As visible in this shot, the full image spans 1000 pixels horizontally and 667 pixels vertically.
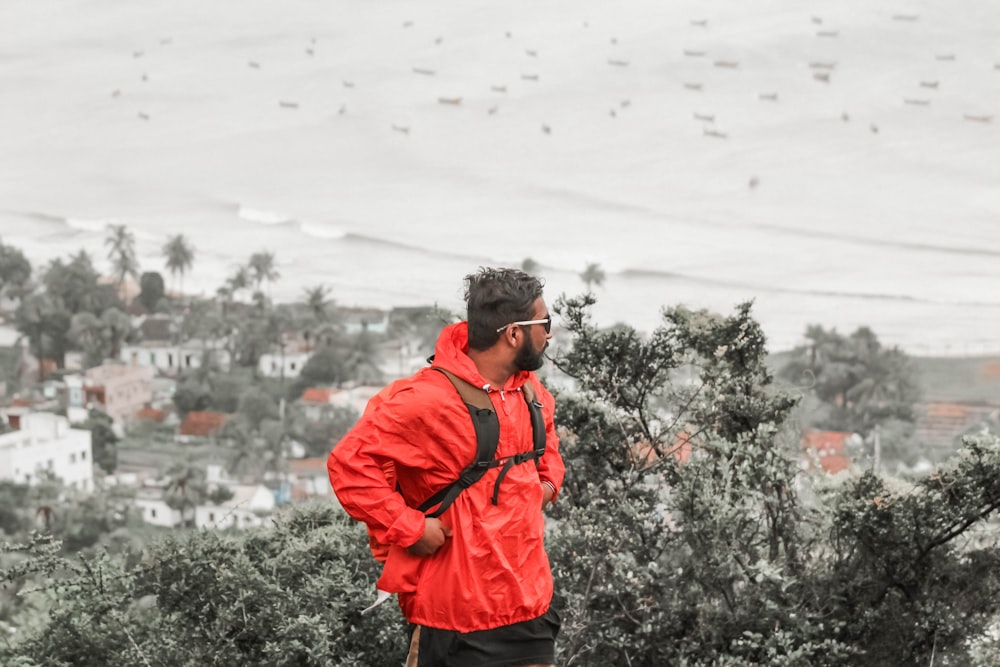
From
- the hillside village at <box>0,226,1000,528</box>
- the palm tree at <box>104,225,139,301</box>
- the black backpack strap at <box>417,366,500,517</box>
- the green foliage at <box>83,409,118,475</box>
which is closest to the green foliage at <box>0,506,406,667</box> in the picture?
the black backpack strap at <box>417,366,500,517</box>

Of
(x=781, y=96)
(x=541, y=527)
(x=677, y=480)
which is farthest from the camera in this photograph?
(x=781, y=96)

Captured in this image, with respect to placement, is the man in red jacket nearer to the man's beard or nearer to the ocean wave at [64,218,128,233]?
the man's beard

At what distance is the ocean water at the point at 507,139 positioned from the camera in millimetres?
74000

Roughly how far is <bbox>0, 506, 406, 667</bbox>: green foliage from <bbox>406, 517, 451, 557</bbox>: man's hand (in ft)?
4.97

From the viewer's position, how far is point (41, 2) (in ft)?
290

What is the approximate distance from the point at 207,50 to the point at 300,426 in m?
39.6

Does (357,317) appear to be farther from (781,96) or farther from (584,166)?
Result: (781,96)

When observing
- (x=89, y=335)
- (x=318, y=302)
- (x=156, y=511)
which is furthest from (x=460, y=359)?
(x=89, y=335)

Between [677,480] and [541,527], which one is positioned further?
[677,480]

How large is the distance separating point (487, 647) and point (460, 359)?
0.55 metres

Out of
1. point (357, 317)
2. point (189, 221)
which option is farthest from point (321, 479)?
point (189, 221)

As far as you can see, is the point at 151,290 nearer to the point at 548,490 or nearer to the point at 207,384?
the point at 207,384

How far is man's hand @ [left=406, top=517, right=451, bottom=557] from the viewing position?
7.52ft

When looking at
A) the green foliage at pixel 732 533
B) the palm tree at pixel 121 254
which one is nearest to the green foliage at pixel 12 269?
the palm tree at pixel 121 254
